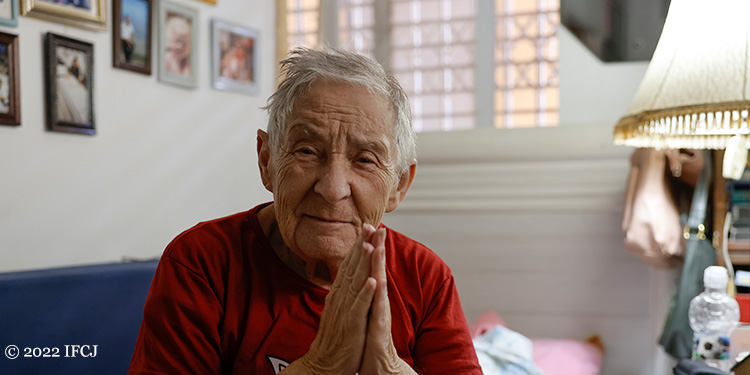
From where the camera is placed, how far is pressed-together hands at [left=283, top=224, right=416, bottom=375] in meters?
0.87

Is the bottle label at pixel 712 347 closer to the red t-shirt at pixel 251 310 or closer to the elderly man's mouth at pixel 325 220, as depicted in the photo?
the red t-shirt at pixel 251 310

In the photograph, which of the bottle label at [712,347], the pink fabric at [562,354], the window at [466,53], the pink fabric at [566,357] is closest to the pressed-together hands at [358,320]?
the bottle label at [712,347]

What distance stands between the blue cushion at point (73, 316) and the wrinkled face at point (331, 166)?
33.2 inches

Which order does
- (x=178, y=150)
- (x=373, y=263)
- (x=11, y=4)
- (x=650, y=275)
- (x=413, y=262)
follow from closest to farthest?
(x=373, y=263), (x=413, y=262), (x=11, y=4), (x=178, y=150), (x=650, y=275)

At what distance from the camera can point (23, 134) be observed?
193 centimetres

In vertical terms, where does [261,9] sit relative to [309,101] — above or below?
above

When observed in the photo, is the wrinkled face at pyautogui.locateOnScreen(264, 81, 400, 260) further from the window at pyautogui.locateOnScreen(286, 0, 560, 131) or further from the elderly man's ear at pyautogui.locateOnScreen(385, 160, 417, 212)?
the window at pyautogui.locateOnScreen(286, 0, 560, 131)

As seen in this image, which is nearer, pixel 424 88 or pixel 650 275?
pixel 650 275

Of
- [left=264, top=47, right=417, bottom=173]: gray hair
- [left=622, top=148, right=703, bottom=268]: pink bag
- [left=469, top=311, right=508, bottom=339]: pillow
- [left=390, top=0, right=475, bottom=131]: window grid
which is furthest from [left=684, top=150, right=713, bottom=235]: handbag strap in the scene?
[left=390, top=0, right=475, bottom=131]: window grid

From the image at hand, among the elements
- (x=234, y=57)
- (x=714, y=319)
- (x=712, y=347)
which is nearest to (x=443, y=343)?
(x=712, y=347)

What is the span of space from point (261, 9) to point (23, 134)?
143 cm

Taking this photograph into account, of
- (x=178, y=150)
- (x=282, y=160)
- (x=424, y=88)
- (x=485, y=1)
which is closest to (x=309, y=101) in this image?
(x=282, y=160)

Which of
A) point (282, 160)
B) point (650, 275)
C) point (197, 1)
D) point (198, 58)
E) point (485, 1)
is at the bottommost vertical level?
point (650, 275)

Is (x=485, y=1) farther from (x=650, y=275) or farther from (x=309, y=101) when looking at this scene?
(x=309, y=101)
